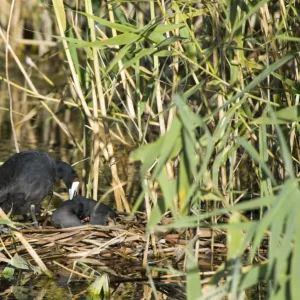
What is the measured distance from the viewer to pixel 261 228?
2619mm

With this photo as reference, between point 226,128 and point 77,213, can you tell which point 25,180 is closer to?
point 77,213

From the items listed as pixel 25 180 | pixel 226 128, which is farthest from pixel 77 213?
pixel 226 128

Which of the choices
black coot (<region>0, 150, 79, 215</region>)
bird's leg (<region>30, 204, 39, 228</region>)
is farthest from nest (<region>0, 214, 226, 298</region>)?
black coot (<region>0, 150, 79, 215</region>)

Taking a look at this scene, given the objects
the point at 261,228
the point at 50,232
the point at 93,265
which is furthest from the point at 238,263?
the point at 50,232

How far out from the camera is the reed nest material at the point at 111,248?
14.8 ft

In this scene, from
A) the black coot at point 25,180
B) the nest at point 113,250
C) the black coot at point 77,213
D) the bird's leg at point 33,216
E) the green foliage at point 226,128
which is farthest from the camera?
the black coot at point 25,180

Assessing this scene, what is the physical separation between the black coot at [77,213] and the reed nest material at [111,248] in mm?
83

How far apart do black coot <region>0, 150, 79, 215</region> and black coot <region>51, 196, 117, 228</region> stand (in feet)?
1.02

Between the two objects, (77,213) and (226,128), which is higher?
(226,128)

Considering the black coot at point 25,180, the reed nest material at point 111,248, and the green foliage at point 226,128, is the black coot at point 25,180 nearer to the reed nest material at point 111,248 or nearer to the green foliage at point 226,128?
the reed nest material at point 111,248

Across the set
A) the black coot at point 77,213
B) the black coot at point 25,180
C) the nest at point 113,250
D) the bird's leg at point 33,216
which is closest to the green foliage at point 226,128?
the nest at point 113,250

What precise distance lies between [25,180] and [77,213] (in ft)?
1.52

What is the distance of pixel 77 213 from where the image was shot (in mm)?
4867

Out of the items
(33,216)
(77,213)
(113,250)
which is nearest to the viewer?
(113,250)
